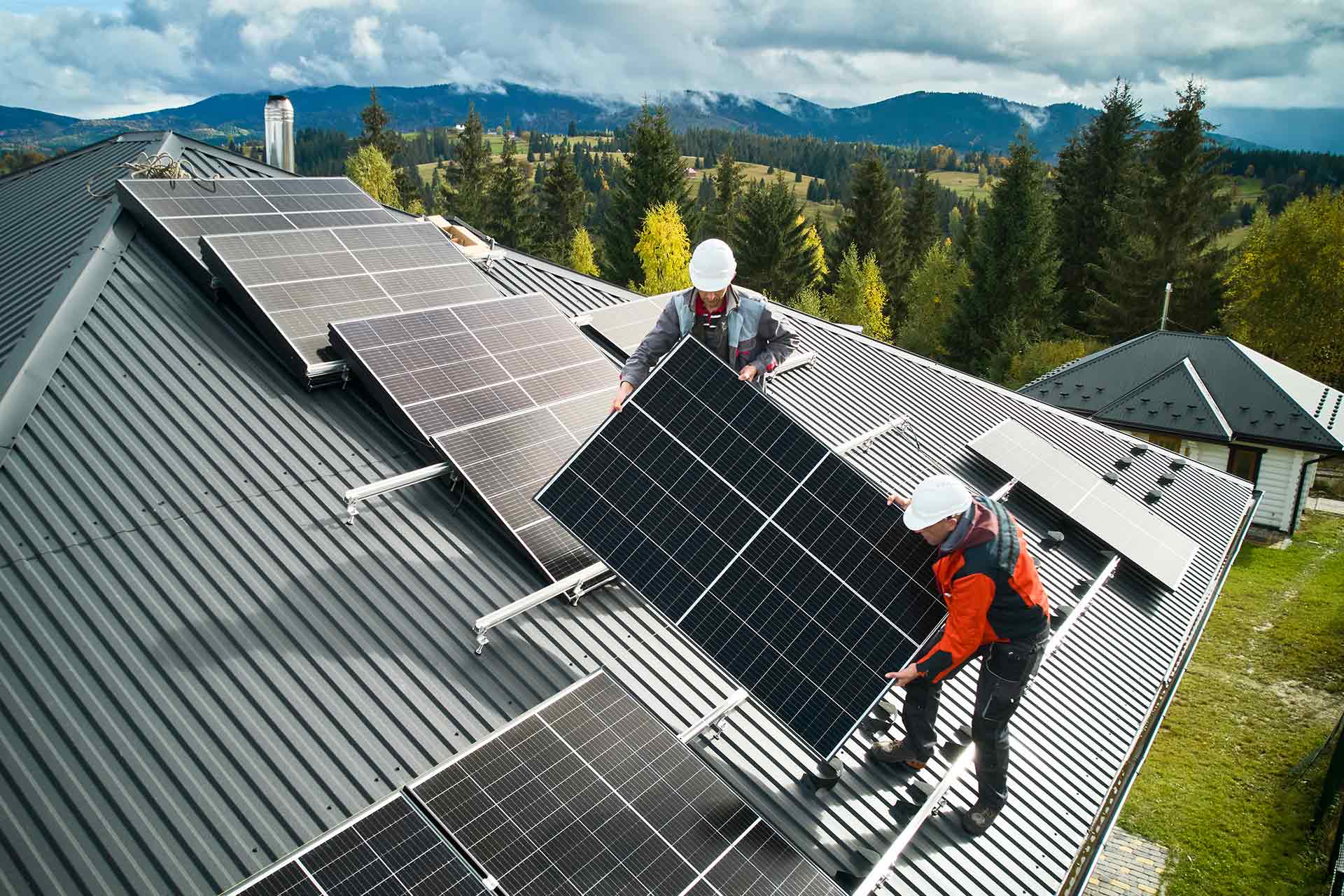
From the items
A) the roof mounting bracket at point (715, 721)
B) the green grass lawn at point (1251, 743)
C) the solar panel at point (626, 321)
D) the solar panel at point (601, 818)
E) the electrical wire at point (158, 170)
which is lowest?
the green grass lawn at point (1251, 743)

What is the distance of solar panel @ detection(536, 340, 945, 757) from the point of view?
286 inches

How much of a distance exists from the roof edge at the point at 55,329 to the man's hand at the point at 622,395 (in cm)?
612

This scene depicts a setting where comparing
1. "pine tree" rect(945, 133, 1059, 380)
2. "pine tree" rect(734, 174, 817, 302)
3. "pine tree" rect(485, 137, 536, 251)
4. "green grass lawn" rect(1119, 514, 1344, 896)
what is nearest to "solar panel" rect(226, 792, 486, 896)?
"green grass lawn" rect(1119, 514, 1344, 896)

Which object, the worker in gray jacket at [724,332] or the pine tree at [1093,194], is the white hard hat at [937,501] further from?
the pine tree at [1093,194]

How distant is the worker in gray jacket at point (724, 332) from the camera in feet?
31.2

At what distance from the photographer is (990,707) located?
736 cm

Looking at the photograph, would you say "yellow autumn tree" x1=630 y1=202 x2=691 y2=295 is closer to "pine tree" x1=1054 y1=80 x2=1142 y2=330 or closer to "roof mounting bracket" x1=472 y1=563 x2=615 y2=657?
"pine tree" x1=1054 y1=80 x2=1142 y2=330

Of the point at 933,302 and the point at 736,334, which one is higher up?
the point at 736,334

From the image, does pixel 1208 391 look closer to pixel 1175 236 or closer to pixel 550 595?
pixel 1175 236

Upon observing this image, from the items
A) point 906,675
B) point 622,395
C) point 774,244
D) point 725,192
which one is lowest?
point 774,244

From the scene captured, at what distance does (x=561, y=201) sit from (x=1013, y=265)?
123ft

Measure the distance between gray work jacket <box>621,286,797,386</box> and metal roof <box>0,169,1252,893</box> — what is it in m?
2.54

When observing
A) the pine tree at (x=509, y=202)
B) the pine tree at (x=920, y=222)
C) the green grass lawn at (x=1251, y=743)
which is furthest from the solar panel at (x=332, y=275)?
the pine tree at (x=920, y=222)

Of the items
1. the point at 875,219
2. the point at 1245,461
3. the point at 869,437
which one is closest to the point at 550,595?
the point at 869,437
